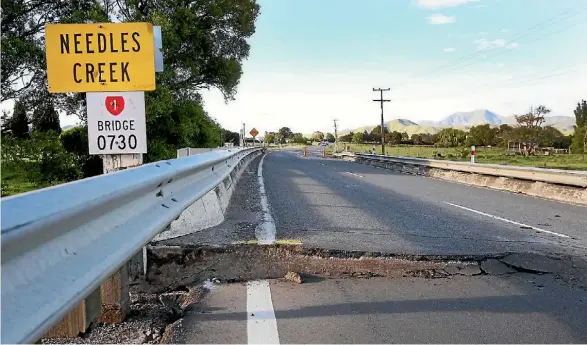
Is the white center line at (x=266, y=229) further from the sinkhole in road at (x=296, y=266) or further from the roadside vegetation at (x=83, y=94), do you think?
the roadside vegetation at (x=83, y=94)

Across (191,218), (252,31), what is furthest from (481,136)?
(191,218)

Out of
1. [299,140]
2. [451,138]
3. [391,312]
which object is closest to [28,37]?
[391,312]

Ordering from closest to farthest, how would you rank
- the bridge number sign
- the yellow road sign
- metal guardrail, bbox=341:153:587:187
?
the yellow road sign < the bridge number sign < metal guardrail, bbox=341:153:587:187

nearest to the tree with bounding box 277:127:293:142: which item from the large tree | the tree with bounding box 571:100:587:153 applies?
the tree with bounding box 571:100:587:153

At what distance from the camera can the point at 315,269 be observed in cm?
445

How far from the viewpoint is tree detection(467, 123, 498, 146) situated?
84812 millimetres

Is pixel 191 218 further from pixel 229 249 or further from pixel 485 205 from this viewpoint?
pixel 485 205

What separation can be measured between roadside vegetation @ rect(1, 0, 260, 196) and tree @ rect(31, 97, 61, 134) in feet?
0.12

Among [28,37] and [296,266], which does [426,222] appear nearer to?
[296,266]

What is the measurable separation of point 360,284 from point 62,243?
2726 millimetres

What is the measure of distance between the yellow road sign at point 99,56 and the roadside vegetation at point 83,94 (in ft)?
30.6

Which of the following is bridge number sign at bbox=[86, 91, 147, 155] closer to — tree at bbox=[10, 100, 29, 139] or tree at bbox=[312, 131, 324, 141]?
tree at bbox=[10, 100, 29, 139]

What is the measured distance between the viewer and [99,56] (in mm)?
4438

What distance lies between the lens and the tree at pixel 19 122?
1489 cm
